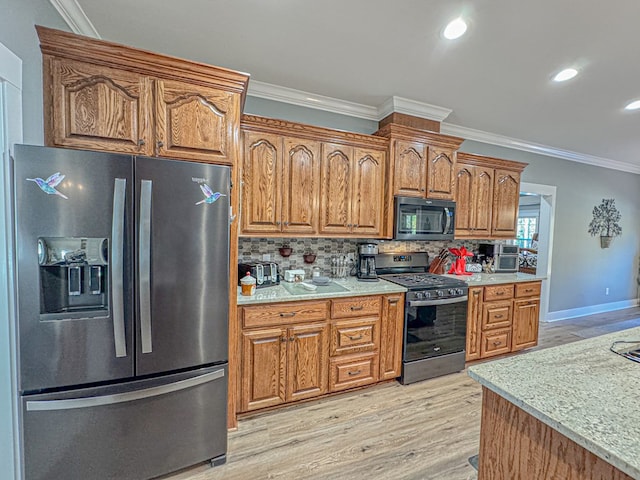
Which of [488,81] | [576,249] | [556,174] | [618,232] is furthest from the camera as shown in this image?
[618,232]

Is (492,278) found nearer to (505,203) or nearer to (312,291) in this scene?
(505,203)

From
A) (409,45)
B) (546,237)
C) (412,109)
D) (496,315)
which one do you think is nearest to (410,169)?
(412,109)

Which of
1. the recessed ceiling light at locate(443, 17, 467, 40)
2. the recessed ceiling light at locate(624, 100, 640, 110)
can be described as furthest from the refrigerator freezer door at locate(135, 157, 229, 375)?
the recessed ceiling light at locate(624, 100, 640, 110)

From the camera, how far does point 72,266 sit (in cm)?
143

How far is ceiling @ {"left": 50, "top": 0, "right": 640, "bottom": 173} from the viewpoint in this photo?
1.93 metres

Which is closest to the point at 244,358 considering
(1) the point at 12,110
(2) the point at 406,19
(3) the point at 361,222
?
(3) the point at 361,222

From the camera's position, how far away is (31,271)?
1340mm

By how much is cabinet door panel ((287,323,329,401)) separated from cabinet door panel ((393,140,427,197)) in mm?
1625

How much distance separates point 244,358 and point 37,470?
1133mm

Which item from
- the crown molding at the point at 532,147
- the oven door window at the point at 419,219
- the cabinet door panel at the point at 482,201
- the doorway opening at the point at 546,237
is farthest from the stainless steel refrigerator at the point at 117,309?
the doorway opening at the point at 546,237

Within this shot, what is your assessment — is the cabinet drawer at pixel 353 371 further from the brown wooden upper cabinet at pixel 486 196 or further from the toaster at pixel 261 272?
the brown wooden upper cabinet at pixel 486 196

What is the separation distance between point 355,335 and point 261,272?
39.6 inches

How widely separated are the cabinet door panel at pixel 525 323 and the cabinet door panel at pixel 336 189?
92.7 inches

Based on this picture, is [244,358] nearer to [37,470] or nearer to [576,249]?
[37,470]
